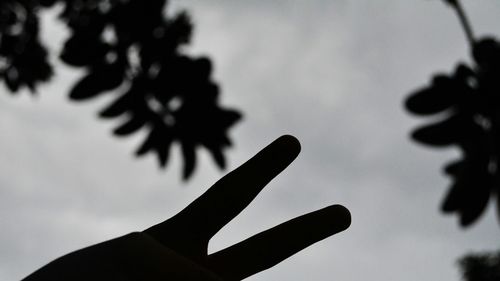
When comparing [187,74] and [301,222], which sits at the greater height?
[187,74]

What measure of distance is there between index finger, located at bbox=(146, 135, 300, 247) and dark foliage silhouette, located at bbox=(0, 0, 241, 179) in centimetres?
113

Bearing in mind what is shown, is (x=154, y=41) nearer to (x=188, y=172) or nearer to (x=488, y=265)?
(x=188, y=172)

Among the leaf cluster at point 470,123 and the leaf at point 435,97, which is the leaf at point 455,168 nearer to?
the leaf cluster at point 470,123

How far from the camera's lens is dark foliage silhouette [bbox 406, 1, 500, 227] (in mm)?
1753

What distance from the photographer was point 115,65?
239 cm

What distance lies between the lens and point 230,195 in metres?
1.29

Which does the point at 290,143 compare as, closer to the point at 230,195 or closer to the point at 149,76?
the point at 230,195

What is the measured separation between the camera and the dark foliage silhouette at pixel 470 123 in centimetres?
175

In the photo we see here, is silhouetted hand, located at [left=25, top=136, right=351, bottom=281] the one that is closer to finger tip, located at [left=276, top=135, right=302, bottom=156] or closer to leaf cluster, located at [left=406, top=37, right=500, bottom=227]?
finger tip, located at [left=276, top=135, right=302, bottom=156]

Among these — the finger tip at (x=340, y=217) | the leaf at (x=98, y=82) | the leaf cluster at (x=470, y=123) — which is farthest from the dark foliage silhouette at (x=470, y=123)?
the leaf at (x=98, y=82)

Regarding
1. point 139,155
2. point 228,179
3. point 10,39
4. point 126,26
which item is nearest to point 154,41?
point 126,26

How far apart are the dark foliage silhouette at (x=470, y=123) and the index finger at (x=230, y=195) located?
0.78 metres

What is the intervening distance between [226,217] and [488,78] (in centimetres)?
108

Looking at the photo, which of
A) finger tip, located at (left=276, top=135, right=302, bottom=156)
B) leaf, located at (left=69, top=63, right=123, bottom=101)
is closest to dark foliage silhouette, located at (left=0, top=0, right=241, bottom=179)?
leaf, located at (left=69, top=63, right=123, bottom=101)
